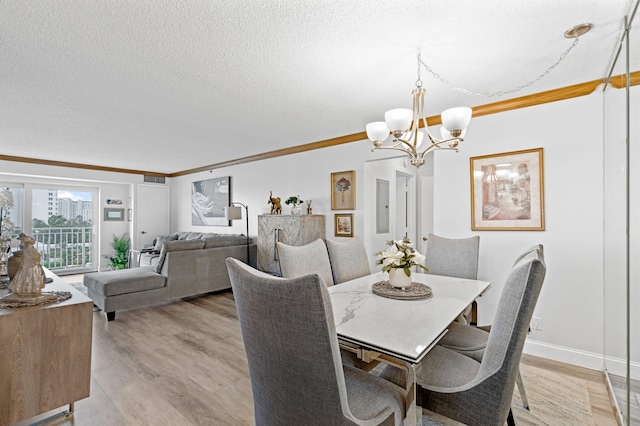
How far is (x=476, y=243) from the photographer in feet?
8.53

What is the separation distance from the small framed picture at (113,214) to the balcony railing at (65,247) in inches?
16.0

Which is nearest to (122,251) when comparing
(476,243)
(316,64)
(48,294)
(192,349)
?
(192,349)

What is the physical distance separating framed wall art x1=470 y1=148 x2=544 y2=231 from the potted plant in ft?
22.2

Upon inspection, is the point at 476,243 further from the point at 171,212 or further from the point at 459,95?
the point at 171,212

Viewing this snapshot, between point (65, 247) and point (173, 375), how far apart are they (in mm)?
5833

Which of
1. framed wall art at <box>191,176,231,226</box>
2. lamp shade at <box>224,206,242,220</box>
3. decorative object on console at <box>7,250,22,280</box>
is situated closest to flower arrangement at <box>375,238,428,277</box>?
decorative object on console at <box>7,250,22,280</box>

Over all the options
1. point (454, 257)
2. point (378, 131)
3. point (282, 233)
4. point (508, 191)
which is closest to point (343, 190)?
point (282, 233)

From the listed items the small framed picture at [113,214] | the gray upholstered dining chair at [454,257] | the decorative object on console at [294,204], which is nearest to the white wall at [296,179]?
the decorative object on console at [294,204]

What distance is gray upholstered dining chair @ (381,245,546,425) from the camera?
1065mm

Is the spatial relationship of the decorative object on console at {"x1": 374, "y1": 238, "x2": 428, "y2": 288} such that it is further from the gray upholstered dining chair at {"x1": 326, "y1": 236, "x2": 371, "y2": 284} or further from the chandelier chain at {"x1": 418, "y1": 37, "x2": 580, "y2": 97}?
the chandelier chain at {"x1": 418, "y1": 37, "x2": 580, "y2": 97}

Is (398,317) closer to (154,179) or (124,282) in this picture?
(124,282)

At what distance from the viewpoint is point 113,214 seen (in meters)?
6.85

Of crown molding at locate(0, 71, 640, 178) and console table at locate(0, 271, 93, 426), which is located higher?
crown molding at locate(0, 71, 640, 178)

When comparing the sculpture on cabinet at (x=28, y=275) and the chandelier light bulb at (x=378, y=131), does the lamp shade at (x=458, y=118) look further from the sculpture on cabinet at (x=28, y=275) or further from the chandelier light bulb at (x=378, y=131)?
the sculpture on cabinet at (x=28, y=275)
